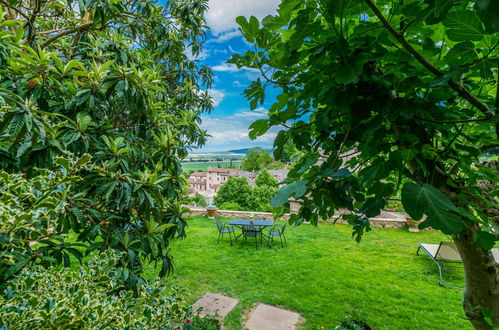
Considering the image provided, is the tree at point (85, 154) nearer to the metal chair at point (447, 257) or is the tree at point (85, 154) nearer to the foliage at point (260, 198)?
the metal chair at point (447, 257)

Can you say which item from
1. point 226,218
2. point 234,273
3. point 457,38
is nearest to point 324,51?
point 457,38

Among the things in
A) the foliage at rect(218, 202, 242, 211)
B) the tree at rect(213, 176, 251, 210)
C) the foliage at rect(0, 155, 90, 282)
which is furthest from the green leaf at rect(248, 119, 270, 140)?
the tree at rect(213, 176, 251, 210)

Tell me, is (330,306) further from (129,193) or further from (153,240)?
(129,193)

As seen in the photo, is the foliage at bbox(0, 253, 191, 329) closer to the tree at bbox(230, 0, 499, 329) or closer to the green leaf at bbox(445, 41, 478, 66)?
the tree at bbox(230, 0, 499, 329)

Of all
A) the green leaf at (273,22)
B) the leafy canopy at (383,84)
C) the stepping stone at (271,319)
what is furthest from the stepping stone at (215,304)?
the green leaf at (273,22)

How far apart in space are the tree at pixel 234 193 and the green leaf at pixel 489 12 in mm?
10705

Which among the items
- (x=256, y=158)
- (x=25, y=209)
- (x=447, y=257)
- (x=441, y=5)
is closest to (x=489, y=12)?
(x=441, y=5)

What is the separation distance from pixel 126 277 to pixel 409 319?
3734mm

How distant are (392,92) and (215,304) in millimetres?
3663

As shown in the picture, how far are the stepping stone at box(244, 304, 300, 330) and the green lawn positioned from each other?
0.14 m

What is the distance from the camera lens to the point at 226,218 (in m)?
9.32

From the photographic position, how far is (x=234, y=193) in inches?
438

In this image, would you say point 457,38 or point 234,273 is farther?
point 234,273

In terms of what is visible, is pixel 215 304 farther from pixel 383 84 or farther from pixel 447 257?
pixel 447 257
